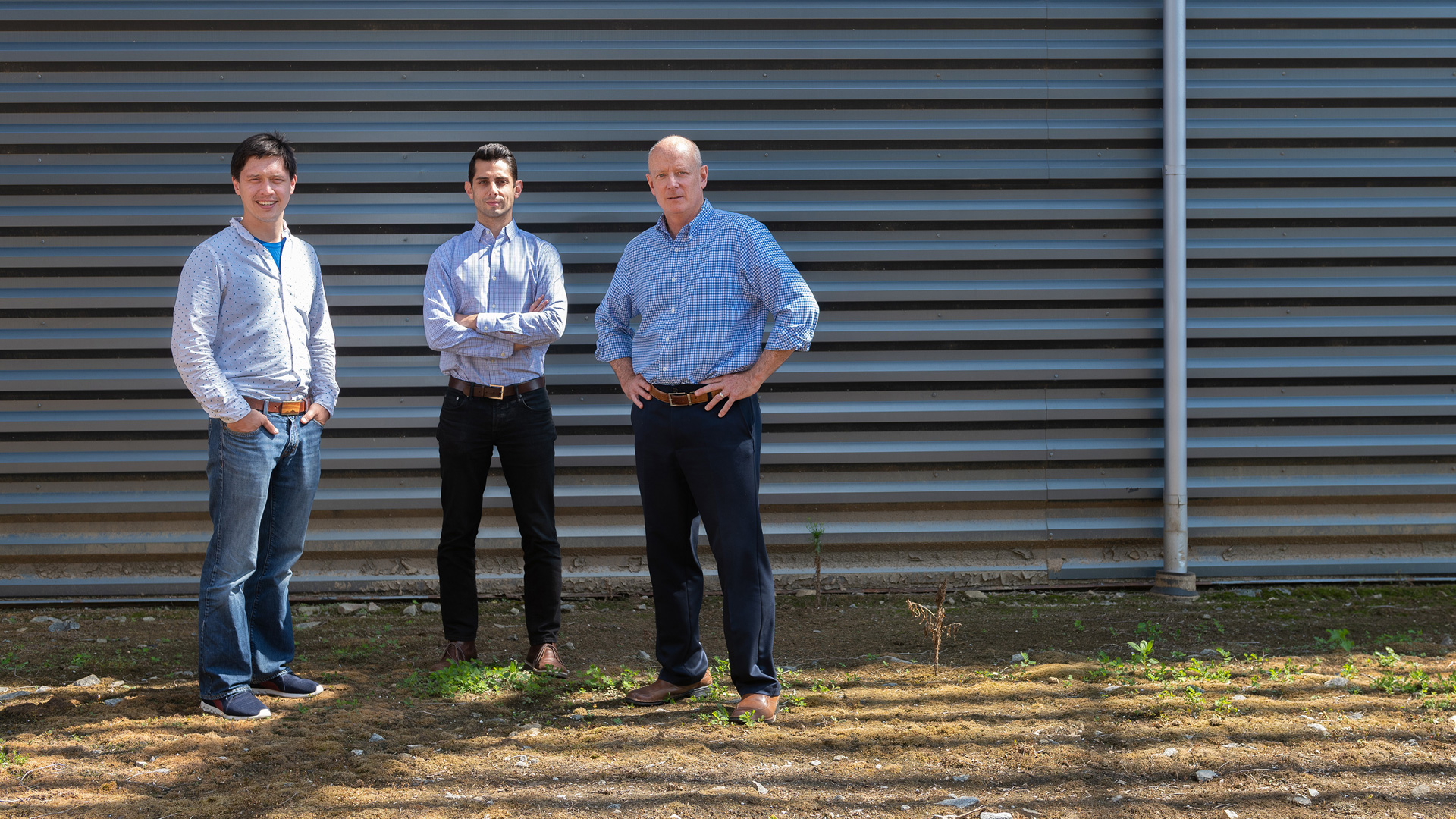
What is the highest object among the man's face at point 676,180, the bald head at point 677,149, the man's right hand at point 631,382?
the bald head at point 677,149

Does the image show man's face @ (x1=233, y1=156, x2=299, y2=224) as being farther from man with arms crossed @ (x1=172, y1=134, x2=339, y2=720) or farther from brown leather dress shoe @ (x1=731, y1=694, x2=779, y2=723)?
brown leather dress shoe @ (x1=731, y1=694, x2=779, y2=723)

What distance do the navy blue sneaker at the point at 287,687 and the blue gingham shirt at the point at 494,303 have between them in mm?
1333

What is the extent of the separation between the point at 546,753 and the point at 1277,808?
7.19 ft

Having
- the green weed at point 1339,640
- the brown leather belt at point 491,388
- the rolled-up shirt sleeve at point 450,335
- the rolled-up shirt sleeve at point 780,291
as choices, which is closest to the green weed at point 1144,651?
the green weed at point 1339,640

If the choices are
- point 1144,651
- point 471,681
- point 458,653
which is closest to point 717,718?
point 471,681

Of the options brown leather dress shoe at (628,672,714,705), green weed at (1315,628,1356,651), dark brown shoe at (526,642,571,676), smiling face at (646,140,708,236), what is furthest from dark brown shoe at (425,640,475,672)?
green weed at (1315,628,1356,651)

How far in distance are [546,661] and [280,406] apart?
1465mm

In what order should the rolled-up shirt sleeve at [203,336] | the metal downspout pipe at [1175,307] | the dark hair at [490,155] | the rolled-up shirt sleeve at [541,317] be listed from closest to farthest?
the rolled-up shirt sleeve at [203,336], the rolled-up shirt sleeve at [541,317], the dark hair at [490,155], the metal downspout pipe at [1175,307]

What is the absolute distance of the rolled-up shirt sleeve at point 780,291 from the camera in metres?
3.44

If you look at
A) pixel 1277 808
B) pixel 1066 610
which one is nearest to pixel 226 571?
pixel 1277 808

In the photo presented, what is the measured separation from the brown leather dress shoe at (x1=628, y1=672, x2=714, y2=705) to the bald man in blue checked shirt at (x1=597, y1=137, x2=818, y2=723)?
0.32 meters

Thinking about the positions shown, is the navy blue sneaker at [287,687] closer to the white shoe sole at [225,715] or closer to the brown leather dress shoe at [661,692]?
the white shoe sole at [225,715]

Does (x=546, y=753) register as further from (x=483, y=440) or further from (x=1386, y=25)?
(x=1386, y=25)

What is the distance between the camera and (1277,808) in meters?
2.80
